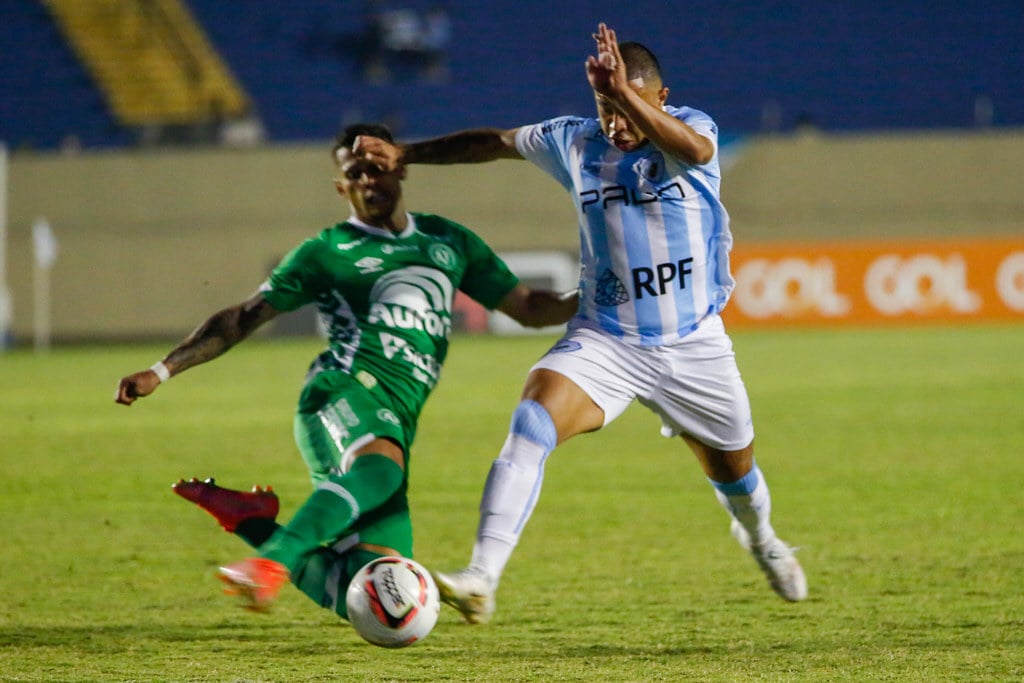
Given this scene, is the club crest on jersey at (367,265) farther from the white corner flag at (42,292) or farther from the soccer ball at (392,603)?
the white corner flag at (42,292)

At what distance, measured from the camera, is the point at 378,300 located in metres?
5.11

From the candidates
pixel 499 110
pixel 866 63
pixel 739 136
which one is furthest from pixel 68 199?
pixel 866 63

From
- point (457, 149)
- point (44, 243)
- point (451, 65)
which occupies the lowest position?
point (457, 149)

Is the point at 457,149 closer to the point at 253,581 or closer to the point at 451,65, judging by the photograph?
the point at 253,581

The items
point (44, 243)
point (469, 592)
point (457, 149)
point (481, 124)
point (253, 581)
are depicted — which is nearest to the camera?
point (253, 581)

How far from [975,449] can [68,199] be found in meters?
19.8

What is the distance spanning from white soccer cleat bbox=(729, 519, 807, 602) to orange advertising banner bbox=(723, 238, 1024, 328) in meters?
19.2

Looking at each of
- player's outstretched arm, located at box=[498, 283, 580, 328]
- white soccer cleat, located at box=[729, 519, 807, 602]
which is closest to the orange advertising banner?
white soccer cleat, located at box=[729, 519, 807, 602]

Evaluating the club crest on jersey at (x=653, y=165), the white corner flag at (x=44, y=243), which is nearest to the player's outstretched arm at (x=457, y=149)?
the club crest on jersey at (x=653, y=165)

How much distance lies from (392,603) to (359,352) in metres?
1.01

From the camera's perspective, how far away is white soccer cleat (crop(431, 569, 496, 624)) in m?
4.22

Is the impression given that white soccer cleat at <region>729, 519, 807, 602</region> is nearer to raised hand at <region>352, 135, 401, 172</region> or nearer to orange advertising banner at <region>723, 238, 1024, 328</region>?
raised hand at <region>352, 135, 401, 172</region>

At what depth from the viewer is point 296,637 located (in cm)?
537

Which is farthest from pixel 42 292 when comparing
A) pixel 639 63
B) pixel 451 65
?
pixel 639 63
